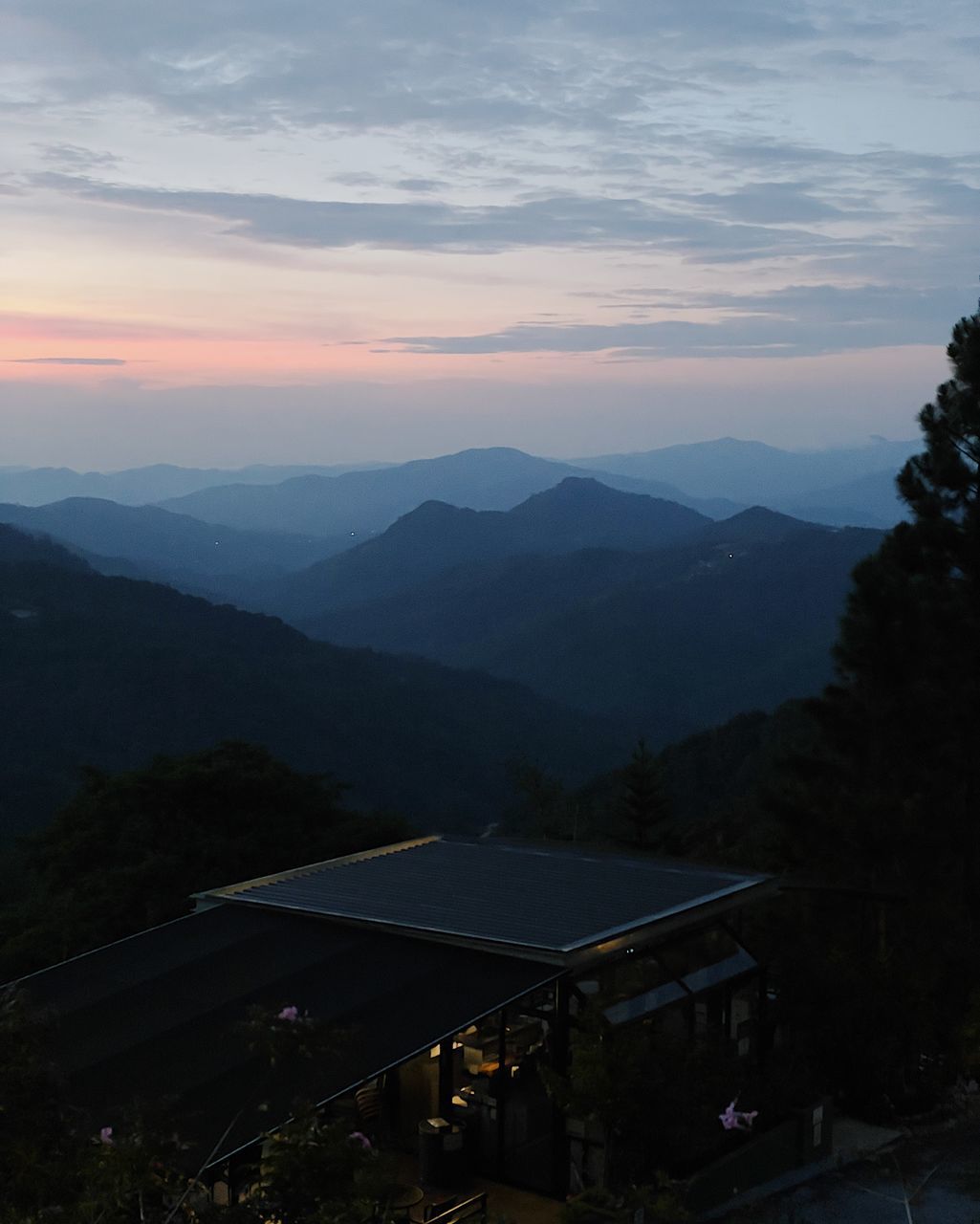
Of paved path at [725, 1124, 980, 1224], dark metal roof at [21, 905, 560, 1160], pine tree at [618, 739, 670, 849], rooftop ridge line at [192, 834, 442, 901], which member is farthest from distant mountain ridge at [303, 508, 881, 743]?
dark metal roof at [21, 905, 560, 1160]

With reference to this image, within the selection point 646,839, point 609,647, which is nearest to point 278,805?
point 646,839

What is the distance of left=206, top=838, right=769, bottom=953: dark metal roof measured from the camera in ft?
33.5

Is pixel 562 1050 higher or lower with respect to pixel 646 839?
higher

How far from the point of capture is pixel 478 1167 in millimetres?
9727

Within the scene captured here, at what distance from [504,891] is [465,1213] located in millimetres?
3519

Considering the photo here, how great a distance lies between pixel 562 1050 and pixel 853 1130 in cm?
401

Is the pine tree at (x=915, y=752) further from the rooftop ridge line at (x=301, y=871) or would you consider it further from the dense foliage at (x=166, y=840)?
the dense foliage at (x=166, y=840)

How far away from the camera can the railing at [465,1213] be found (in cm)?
810

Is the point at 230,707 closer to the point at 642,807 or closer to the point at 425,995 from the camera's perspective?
the point at 642,807

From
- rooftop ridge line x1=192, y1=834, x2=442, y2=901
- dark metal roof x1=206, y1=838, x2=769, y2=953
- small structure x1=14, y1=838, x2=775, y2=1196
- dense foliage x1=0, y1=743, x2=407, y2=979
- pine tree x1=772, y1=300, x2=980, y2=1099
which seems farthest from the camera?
dense foliage x1=0, y1=743, x2=407, y2=979

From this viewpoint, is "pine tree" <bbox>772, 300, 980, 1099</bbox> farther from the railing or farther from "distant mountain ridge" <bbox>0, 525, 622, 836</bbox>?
"distant mountain ridge" <bbox>0, 525, 622, 836</bbox>

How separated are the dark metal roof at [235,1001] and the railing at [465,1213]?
1.01 metres

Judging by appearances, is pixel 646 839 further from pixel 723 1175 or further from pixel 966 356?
pixel 723 1175

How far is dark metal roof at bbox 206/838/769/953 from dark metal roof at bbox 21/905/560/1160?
27 cm
